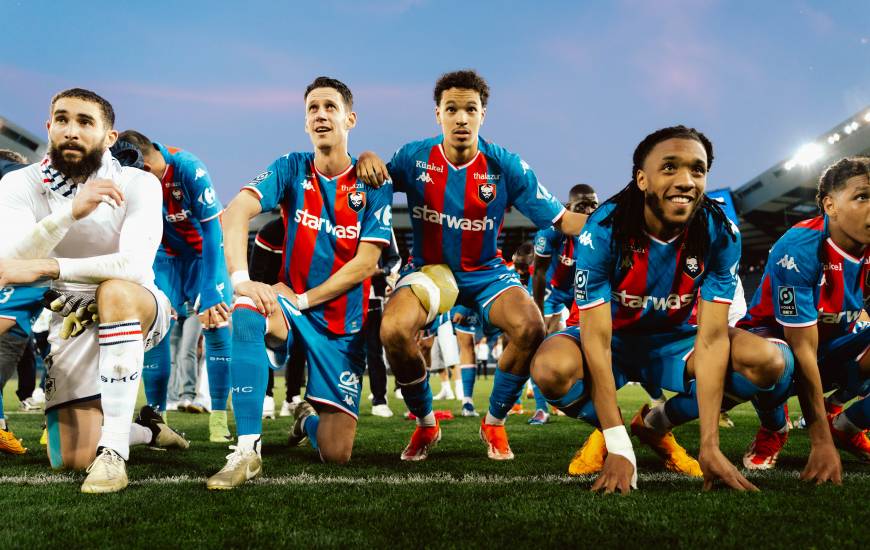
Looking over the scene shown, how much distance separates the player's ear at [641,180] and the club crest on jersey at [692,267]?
0.45 meters

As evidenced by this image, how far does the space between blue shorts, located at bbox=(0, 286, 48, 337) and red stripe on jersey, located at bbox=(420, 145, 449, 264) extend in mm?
2577

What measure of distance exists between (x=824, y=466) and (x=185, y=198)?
469cm

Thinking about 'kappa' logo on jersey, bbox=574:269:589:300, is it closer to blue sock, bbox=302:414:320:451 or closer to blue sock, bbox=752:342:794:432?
blue sock, bbox=752:342:794:432

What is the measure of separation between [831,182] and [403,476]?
2693mm

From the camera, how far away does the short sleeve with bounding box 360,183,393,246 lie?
12.5 feet

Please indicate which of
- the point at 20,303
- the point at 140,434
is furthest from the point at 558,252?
the point at 20,303

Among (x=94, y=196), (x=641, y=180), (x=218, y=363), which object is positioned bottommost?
(x=218, y=363)

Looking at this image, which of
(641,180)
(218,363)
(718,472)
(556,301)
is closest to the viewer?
(718,472)

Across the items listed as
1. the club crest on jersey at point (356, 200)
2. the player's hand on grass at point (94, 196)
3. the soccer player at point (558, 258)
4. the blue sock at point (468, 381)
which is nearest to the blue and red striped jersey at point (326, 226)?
the club crest on jersey at point (356, 200)

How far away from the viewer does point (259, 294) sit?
10.0 feet

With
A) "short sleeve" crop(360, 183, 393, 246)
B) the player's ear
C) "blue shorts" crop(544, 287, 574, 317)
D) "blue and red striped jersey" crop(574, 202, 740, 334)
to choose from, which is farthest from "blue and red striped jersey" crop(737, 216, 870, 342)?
"blue shorts" crop(544, 287, 574, 317)

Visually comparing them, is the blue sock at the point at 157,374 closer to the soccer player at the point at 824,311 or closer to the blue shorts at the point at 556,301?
the blue shorts at the point at 556,301

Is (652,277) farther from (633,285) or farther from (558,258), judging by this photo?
(558,258)

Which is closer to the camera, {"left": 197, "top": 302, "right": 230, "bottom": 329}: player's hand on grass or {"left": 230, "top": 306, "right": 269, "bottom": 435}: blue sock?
{"left": 230, "top": 306, "right": 269, "bottom": 435}: blue sock
